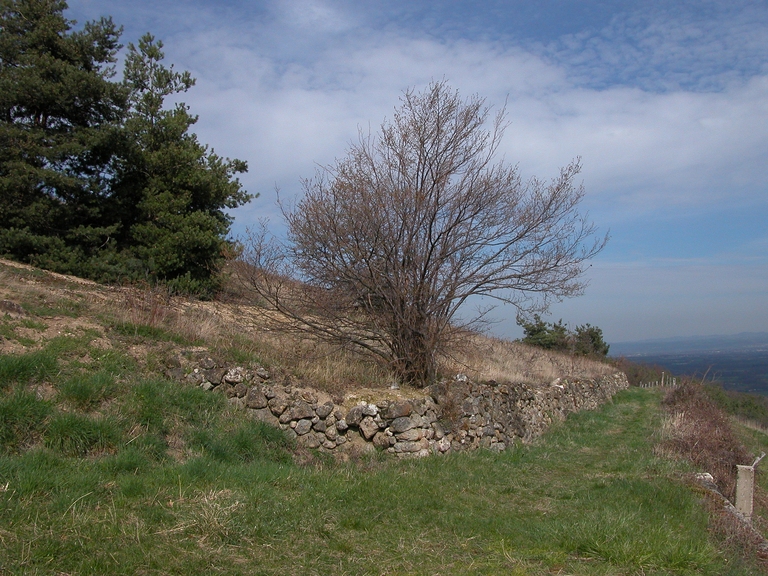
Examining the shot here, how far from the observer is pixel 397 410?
8.75 m

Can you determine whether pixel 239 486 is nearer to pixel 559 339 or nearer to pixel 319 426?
pixel 319 426


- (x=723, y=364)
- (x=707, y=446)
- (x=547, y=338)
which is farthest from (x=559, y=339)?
(x=707, y=446)

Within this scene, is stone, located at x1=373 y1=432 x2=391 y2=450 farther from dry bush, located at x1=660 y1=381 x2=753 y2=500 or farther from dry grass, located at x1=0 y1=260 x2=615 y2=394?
dry bush, located at x1=660 y1=381 x2=753 y2=500

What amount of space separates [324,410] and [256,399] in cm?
100

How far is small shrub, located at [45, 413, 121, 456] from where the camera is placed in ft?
20.2

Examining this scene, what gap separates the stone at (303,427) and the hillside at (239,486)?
32 cm

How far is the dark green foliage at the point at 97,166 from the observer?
14547 millimetres

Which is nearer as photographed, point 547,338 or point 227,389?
point 227,389

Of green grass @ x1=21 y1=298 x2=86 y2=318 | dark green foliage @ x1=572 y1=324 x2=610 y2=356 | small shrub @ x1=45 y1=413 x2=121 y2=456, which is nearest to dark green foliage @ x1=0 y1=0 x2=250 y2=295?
green grass @ x1=21 y1=298 x2=86 y2=318

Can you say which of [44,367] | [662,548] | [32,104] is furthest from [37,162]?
[662,548]

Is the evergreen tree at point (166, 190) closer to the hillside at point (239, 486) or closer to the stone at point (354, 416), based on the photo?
the hillside at point (239, 486)

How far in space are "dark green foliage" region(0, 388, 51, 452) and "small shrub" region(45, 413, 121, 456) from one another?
0.51ft

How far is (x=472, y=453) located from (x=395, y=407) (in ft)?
4.88

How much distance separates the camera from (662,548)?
495 centimetres
